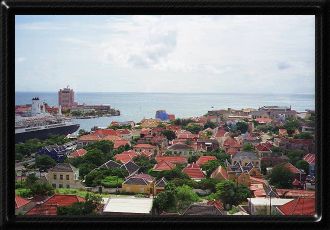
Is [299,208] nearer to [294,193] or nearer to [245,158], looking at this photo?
[294,193]

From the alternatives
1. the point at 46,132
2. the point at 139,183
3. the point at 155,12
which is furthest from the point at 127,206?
the point at 155,12

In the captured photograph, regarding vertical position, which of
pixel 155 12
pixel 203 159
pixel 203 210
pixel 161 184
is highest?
pixel 155 12

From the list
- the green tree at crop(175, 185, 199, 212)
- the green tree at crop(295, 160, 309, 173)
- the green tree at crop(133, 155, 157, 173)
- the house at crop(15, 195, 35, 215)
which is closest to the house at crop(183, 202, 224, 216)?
the green tree at crop(175, 185, 199, 212)

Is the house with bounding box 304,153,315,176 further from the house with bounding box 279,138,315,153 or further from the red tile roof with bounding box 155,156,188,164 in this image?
the red tile roof with bounding box 155,156,188,164

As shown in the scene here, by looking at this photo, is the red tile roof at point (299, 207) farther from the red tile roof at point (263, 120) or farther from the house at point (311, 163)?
the red tile roof at point (263, 120)
